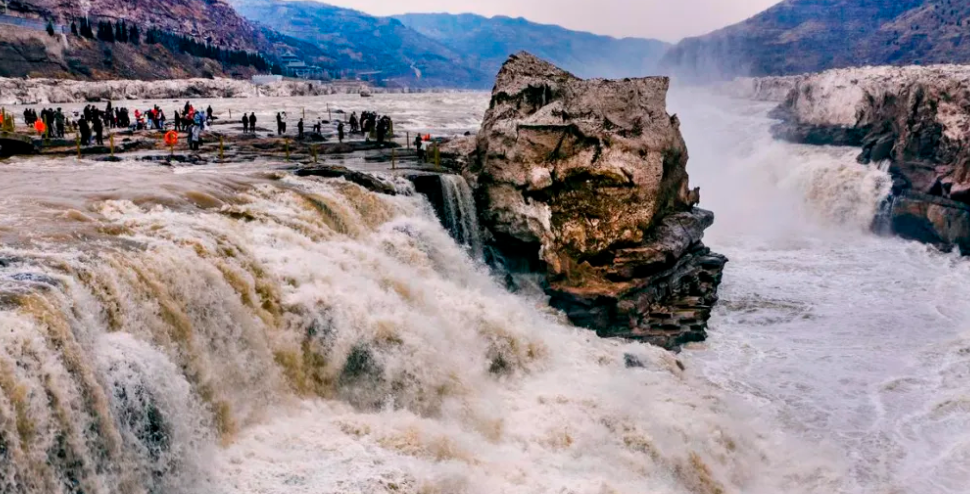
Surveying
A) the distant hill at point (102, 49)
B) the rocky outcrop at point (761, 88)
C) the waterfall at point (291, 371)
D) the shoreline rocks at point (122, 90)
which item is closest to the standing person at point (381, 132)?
the waterfall at point (291, 371)

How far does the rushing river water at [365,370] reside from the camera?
8695 millimetres

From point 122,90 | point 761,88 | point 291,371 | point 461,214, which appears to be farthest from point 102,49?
point 291,371

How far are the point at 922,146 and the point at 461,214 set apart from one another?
22869 millimetres

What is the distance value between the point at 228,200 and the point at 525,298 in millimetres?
9042

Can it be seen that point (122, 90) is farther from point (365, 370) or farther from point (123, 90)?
point (365, 370)

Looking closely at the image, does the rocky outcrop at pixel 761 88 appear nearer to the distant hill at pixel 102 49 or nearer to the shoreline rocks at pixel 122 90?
the shoreline rocks at pixel 122 90

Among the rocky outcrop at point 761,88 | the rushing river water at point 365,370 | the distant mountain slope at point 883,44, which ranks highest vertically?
the distant mountain slope at point 883,44

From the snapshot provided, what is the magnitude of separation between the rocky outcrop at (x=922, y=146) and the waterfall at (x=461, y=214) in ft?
66.8

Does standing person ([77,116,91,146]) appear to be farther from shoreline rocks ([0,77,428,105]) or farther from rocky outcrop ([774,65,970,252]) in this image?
shoreline rocks ([0,77,428,105])

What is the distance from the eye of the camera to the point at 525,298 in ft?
71.7

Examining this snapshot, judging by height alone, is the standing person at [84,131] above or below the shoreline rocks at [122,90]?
above

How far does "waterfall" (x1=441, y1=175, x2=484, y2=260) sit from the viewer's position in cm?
2252

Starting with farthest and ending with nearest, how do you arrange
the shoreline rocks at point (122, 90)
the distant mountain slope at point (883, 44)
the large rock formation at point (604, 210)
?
the distant mountain slope at point (883, 44)
the shoreline rocks at point (122, 90)
the large rock formation at point (604, 210)

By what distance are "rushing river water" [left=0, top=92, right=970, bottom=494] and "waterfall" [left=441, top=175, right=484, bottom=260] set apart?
90cm
